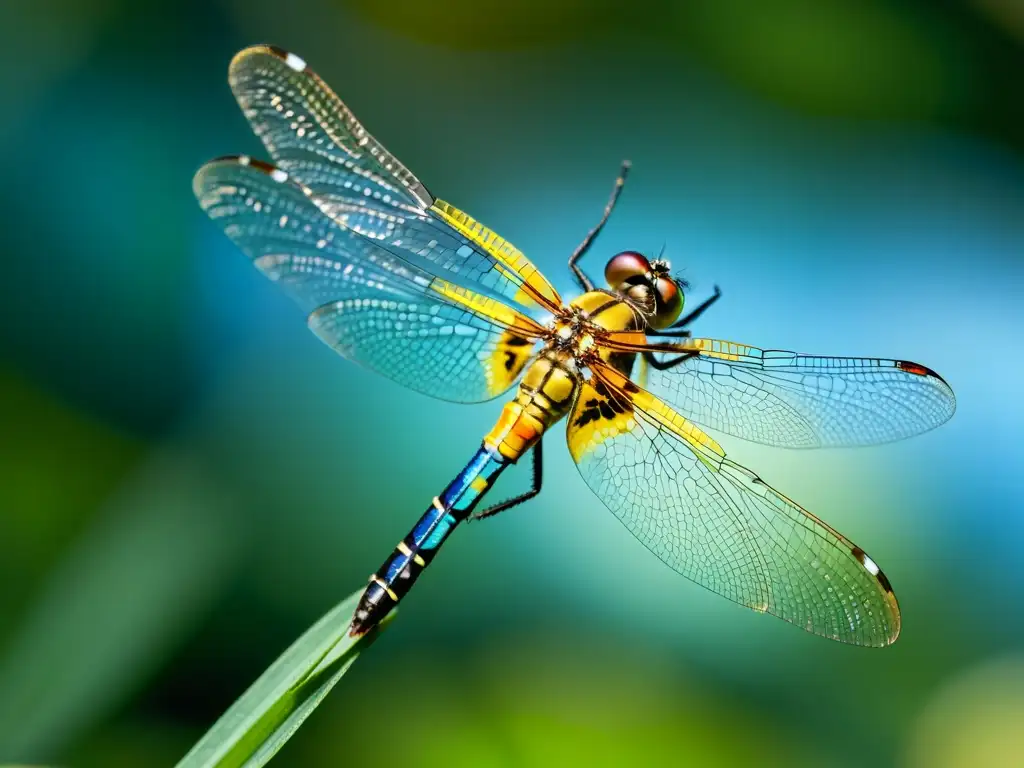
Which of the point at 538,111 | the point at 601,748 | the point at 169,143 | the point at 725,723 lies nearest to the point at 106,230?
the point at 169,143

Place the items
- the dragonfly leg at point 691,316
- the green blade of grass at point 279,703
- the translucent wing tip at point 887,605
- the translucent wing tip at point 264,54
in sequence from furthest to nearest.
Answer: the dragonfly leg at point 691,316, the translucent wing tip at point 264,54, the translucent wing tip at point 887,605, the green blade of grass at point 279,703

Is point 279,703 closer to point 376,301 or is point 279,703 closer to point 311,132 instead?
point 376,301

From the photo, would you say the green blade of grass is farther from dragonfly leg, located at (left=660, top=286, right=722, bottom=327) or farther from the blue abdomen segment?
dragonfly leg, located at (left=660, top=286, right=722, bottom=327)

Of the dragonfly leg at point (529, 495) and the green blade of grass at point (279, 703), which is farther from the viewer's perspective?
the dragonfly leg at point (529, 495)

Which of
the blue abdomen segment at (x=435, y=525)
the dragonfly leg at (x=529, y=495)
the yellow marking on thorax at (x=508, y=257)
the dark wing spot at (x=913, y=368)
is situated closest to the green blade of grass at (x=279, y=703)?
the blue abdomen segment at (x=435, y=525)

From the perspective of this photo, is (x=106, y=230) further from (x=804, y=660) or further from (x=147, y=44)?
(x=804, y=660)

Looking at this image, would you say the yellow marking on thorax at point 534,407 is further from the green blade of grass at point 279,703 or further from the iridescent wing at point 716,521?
the green blade of grass at point 279,703

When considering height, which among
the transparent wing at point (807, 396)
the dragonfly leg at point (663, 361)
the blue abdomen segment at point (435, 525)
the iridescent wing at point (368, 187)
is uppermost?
the transparent wing at point (807, 396)

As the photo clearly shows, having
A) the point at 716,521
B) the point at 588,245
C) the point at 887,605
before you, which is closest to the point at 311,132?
the point at 588,245

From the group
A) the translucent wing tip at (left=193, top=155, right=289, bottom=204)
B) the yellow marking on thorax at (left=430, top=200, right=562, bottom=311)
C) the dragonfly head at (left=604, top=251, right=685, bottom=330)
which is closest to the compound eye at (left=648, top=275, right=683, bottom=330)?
the dragonfly head at (left=604, top=251, right=685, bottom=330)
